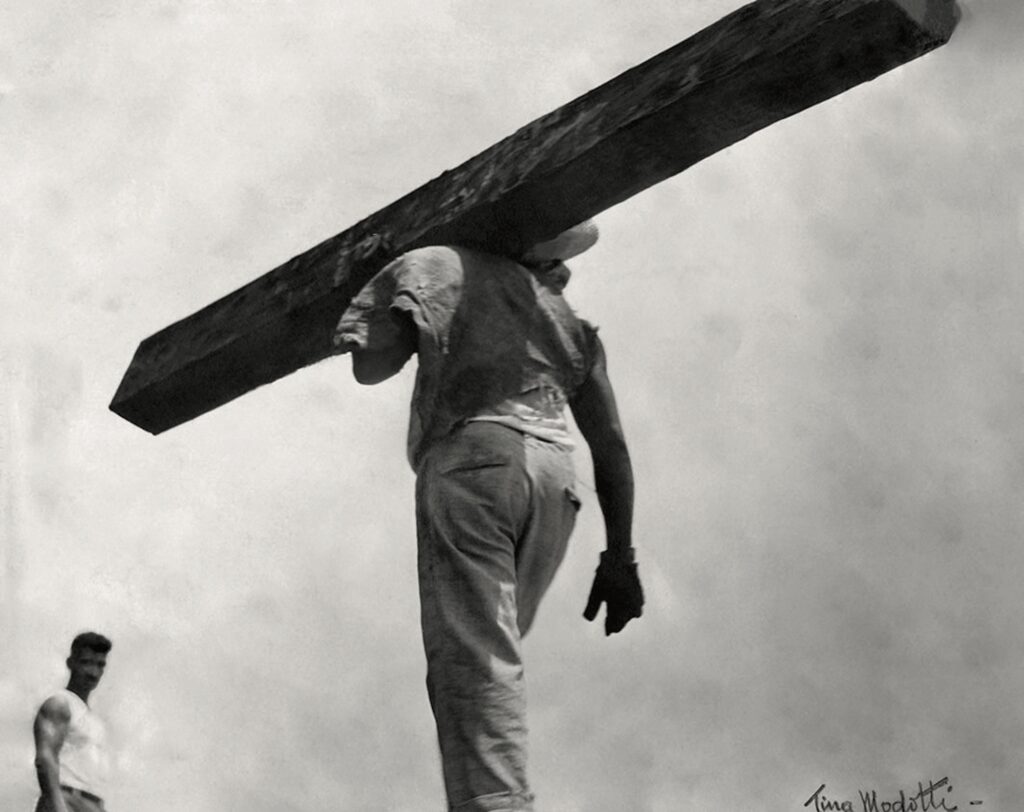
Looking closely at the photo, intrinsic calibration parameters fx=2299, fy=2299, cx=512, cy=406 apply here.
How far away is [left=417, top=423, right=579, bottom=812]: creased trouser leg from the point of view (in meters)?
5.27

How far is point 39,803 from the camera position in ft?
23.5

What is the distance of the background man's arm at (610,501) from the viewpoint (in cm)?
596

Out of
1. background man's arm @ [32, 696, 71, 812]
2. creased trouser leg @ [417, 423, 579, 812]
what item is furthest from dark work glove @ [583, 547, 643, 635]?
background man's arm @ [32, 696, 71, 812]

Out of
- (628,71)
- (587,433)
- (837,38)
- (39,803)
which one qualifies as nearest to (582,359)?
(587,433)

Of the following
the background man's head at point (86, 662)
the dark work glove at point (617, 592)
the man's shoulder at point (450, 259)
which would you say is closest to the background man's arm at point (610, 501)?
the dark work glove at point (617, 592)

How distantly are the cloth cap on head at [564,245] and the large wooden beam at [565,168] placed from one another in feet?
0.17

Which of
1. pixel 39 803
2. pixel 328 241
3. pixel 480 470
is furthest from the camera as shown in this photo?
pixel 39 803

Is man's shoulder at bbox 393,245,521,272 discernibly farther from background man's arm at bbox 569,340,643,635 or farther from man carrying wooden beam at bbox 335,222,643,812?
background man's arm at bbox 569,340,643,635

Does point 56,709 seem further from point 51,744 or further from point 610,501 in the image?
point 610,501

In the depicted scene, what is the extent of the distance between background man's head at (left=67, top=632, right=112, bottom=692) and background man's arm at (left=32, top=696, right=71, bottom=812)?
231mm

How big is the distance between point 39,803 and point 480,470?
2.36 metres

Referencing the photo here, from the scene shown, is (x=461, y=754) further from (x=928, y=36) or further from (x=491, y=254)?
(x=928, y=36)

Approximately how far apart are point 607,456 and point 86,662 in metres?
2.47

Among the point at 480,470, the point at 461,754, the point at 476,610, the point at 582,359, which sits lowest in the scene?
the point at 461,754
